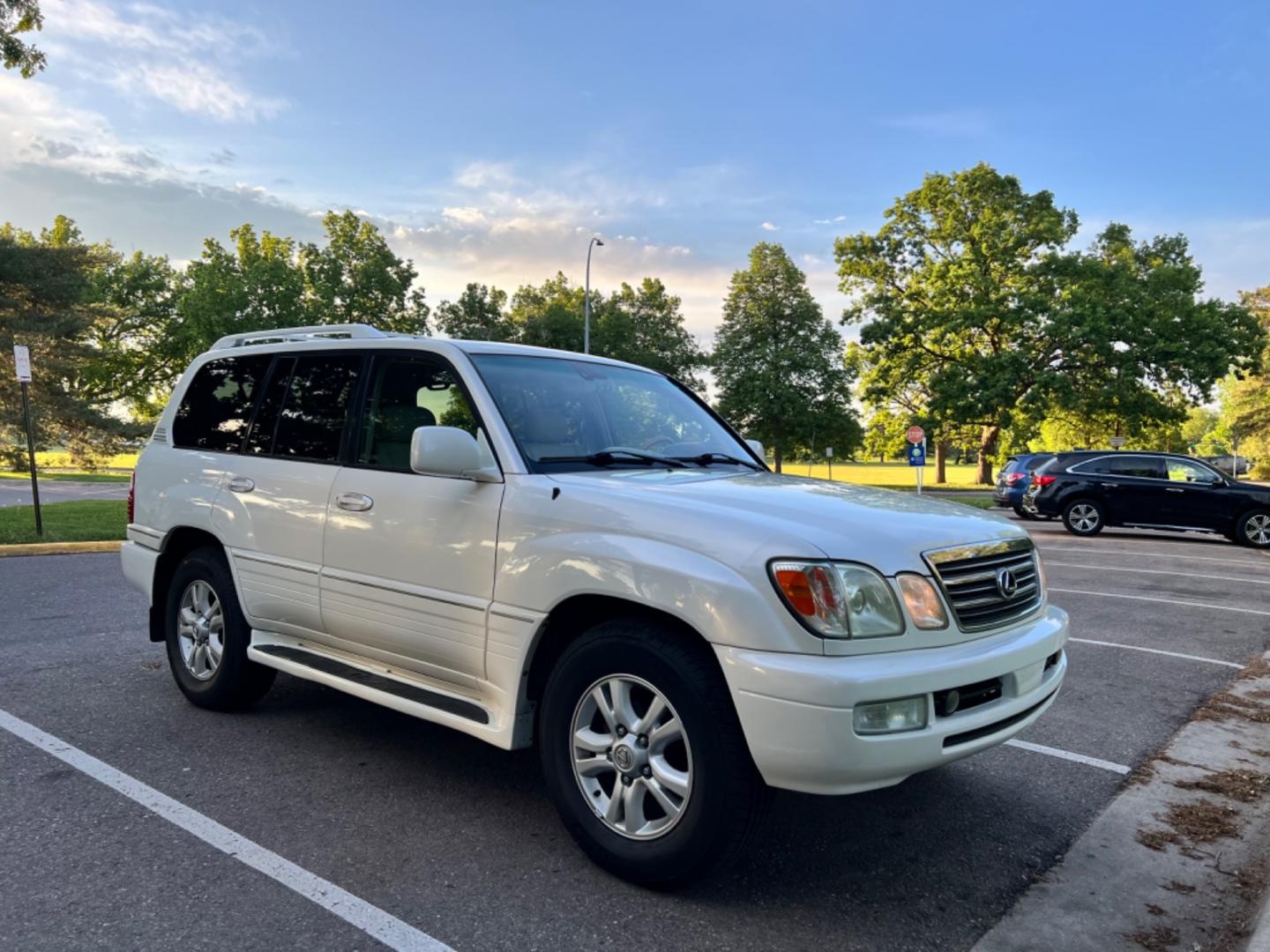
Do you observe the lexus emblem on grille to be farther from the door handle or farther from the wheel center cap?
the door handle

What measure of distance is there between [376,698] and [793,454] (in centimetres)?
5249

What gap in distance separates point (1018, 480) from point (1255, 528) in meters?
5.50

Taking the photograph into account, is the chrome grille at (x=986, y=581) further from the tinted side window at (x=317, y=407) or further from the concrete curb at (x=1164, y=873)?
the tinted side window at (x=317, y=407)

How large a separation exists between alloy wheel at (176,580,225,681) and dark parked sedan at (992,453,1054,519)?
19.1 meters

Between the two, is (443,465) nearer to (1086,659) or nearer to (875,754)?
(875,754)

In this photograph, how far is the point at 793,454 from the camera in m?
54.8

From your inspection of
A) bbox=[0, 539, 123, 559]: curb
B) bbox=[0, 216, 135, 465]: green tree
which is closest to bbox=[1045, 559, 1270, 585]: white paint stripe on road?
bbox=[0, 539, 123, 559]: curb

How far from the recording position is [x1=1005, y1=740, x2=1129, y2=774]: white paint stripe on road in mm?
4145

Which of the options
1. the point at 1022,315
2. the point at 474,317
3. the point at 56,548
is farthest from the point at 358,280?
the point at 56,548

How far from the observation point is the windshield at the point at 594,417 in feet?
11.7

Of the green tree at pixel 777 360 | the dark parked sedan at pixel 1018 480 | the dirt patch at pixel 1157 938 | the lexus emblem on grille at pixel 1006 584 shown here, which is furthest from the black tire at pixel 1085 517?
the green tree at pixel 777 360

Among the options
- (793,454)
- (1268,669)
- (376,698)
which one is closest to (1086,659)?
(1268,669)

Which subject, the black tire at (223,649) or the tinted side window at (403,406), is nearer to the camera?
the tinted side window at (403,406)

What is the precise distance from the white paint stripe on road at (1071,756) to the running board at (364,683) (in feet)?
8.80
